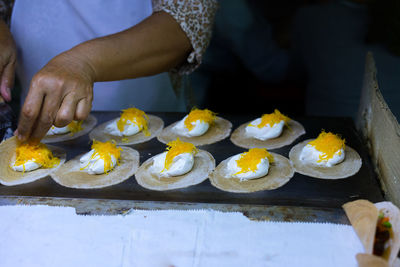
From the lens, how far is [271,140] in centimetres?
212

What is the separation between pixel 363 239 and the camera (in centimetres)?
→ 137

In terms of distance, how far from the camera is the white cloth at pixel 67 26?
2.39m

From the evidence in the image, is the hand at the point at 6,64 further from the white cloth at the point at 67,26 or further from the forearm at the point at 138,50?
the forearm at the point at 138,50

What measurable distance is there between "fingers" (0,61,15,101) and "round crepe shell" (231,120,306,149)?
4.26ft

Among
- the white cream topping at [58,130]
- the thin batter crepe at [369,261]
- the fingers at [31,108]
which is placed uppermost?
the fingers at [31,108]

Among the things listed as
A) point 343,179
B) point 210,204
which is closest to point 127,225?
point 210,204

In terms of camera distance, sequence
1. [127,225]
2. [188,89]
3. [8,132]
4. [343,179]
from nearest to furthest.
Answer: [127,225]
[343,179]
[8,132]
[188,89]

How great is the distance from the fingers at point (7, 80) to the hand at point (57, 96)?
0.39 m

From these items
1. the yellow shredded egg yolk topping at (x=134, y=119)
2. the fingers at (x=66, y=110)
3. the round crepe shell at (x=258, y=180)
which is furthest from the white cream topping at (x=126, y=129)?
the round crepe shell at (x=258, y=180)

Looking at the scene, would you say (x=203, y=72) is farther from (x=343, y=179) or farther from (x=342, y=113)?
(x=343, y=179)

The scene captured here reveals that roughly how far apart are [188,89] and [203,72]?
1.08 metres

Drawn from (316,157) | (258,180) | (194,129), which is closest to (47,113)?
(194,129)

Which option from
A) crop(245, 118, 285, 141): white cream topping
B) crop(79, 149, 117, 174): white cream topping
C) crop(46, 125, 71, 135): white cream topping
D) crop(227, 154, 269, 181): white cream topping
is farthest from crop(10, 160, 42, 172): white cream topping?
crop(245, 118, 285, 141): white cream topping

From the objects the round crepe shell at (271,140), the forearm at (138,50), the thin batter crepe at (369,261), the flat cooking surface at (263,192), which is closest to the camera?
the thin batter crepe at (369,261)
